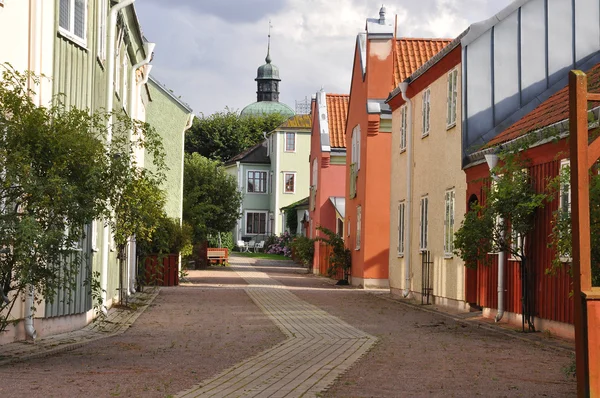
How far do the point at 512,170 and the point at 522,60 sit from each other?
638cm

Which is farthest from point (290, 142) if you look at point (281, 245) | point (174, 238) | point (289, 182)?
point (174, 238)

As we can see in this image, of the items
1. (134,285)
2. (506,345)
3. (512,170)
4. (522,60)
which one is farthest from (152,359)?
(134,285)

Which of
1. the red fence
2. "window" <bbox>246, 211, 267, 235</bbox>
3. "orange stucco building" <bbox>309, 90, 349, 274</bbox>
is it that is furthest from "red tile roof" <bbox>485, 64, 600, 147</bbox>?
"window" <bbox>246, 211, 267, 235</bbox>

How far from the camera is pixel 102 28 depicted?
712 inches

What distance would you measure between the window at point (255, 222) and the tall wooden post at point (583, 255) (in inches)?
2864

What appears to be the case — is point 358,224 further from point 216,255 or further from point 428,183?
point 216,255

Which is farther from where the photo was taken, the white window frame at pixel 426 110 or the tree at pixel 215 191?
the tree at pixel 215 191

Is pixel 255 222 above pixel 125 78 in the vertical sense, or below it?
below

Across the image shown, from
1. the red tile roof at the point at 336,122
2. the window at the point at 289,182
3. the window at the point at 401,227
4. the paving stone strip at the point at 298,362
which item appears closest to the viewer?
the paving stone strip at the point at 298,362

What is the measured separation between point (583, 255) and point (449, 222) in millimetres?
15466

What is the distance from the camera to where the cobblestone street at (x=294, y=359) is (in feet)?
31.0

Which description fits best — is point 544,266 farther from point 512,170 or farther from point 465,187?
point 465,187

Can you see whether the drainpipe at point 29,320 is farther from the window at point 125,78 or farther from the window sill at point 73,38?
the window at point 125,78

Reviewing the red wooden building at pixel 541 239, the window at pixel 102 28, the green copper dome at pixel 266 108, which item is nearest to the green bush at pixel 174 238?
the window at pixel 102 28
